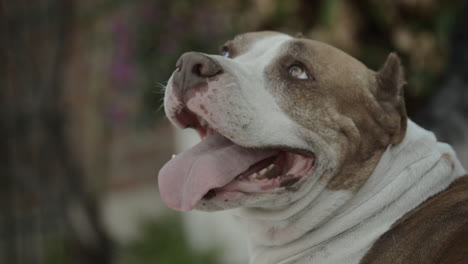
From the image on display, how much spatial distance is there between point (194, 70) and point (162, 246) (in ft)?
14.7

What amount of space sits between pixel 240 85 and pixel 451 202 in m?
0.92

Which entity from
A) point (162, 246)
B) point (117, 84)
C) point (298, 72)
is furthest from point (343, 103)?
point (117, 84)

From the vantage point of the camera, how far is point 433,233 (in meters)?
2.59

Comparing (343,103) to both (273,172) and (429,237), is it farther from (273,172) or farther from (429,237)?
(429,237)

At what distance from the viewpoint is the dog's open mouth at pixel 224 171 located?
8.76 ft

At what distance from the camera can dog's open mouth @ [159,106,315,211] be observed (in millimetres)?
2670

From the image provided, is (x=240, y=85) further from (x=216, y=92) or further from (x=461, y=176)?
(x=461, y=176)

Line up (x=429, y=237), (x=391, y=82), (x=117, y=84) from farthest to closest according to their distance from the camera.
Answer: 1. (x=117, y=84)
2. (x=391, y=82)
3. (x=429, y=237)

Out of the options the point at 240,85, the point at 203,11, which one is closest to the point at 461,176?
the point at 240,85

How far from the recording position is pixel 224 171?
2.70m

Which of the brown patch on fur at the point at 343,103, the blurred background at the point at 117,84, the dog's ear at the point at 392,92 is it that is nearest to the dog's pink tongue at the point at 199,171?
the brown patch on fur at the point at 343,103

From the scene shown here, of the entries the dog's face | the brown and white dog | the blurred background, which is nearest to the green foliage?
the blurred background

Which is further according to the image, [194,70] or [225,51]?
[225,51]

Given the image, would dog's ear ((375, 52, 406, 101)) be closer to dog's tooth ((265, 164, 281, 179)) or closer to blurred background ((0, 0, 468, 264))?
dog's tooth ((265, 164, 281, 179))
